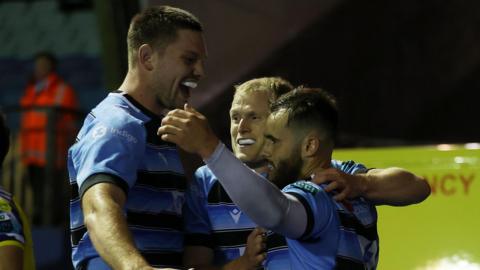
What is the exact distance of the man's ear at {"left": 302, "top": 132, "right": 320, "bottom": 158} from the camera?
3.55 m

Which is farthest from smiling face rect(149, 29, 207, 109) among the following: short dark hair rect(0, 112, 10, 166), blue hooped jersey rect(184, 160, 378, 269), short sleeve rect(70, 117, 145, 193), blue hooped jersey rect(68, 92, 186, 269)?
short dark hair rect(0, 112, 10, 166)

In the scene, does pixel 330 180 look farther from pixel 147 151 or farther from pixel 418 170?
pixel 418 170

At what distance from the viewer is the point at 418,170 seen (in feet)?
16.7

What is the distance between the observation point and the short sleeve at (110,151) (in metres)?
3.64

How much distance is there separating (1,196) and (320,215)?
1273 mm

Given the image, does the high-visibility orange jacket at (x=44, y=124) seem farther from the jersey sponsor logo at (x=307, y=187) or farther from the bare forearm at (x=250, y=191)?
the bare forearm at (x=250, y=191)

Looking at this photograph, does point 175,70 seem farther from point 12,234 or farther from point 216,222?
point 12,234

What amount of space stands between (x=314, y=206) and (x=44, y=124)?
267 inches

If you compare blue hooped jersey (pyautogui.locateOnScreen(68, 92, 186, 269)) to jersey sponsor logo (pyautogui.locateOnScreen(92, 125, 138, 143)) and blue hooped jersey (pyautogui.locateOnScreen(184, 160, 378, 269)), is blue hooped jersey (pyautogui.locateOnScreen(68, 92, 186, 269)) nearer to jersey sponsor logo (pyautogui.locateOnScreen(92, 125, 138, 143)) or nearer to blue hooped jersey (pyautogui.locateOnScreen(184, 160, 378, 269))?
jersey sponsor logo (pyautogui.locateOnScreen(92, 125, 138, 143))

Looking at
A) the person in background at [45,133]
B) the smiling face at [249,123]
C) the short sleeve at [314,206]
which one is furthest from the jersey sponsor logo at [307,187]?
the person in background at [45,133]

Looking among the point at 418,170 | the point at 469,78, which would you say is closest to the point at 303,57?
the point at 469,78

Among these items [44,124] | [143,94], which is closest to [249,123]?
[143,94]

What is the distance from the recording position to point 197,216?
412 centimetres

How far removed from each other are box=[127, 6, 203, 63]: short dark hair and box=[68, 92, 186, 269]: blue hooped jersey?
22cm
